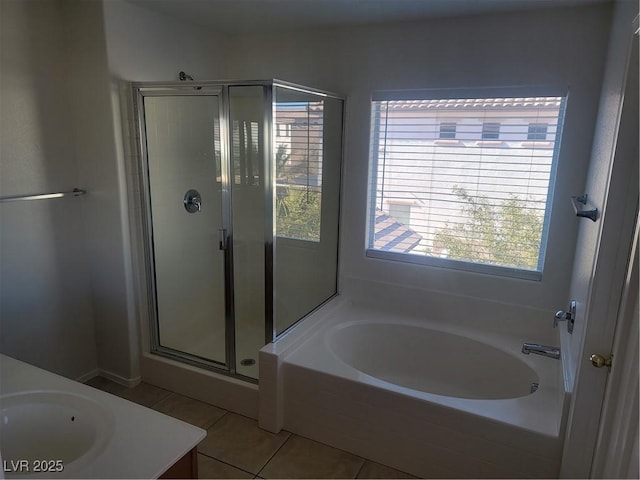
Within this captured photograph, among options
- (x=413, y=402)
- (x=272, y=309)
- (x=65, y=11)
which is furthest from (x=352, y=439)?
A: (x=65, y=11)

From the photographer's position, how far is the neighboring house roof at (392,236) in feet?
9.39

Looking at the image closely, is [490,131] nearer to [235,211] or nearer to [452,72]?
[452,72]

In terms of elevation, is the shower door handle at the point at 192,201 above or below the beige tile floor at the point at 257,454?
above

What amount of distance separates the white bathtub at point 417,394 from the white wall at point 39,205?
4.24ft

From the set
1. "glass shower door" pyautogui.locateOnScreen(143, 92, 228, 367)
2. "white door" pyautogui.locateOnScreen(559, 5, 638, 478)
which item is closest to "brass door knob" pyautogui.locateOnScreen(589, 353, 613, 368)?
"white door" pyautogui.locateOnScreen(559, 5, 638, 478)

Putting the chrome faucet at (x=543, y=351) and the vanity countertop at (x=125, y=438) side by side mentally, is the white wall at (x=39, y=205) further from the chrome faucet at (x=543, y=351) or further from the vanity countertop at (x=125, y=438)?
the chrome faucet at (x=543, y=351)

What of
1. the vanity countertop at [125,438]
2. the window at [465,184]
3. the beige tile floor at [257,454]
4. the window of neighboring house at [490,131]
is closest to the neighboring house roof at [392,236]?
the window at [465,184]

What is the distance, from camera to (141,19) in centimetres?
249

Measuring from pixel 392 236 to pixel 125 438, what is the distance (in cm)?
196

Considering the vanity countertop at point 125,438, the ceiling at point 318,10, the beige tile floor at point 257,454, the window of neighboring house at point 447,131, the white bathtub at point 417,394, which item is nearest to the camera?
the vanity countertop at point 125,438

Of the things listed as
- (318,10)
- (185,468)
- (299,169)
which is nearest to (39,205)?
(299,169)

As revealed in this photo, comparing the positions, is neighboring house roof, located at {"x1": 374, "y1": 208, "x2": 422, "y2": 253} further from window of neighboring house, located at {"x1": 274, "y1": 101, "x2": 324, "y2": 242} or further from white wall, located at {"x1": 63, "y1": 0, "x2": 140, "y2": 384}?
white wall, located at {"x1": 63, "y1": 0, "x2": 140, "y2": 384}

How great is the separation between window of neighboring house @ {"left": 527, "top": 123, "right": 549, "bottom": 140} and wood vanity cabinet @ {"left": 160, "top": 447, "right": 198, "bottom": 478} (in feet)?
7.34

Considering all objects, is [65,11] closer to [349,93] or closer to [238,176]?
[238,176]
